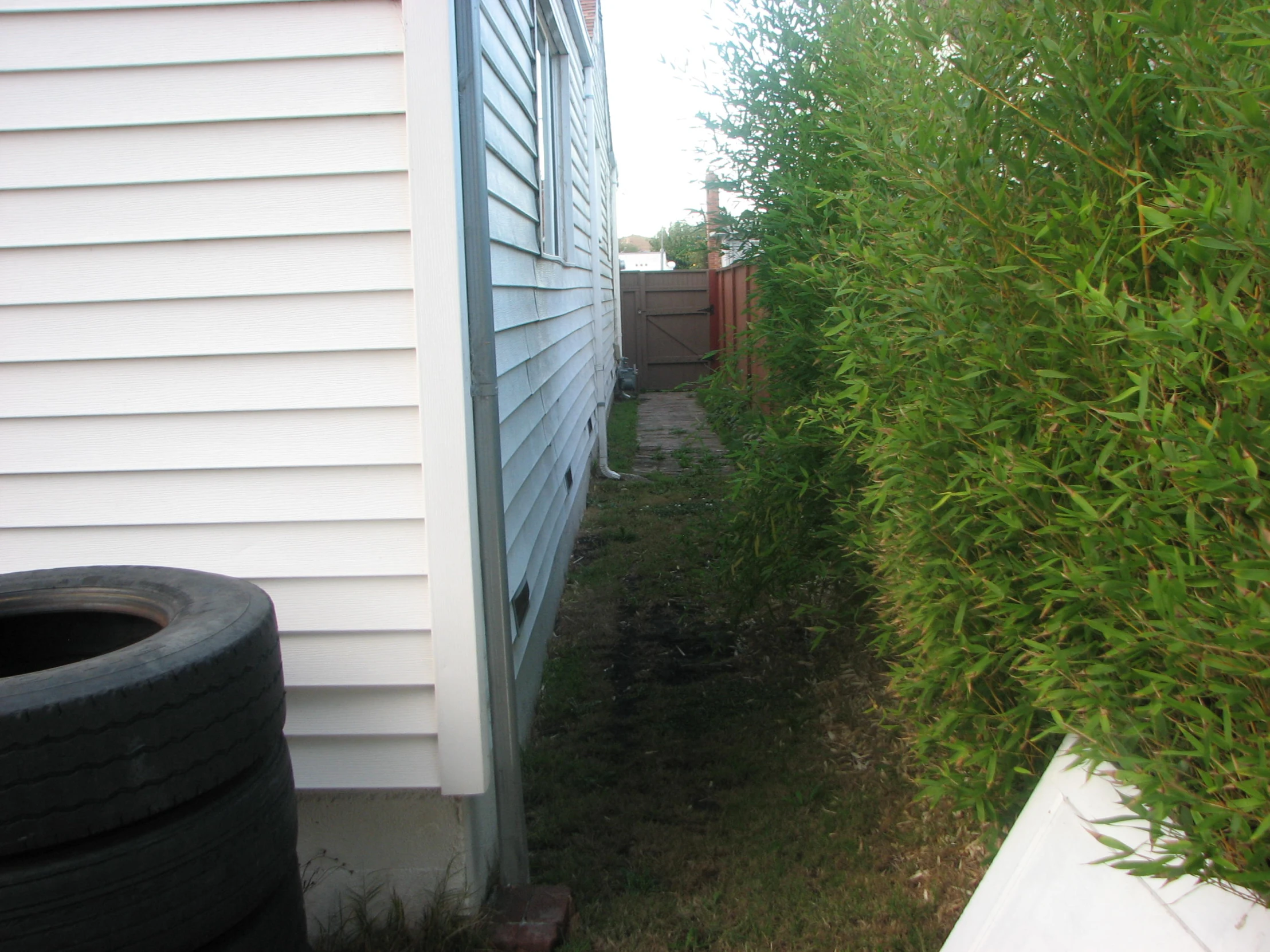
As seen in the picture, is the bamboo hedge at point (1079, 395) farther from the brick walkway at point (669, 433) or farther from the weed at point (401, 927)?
the brick walkway at point (669, 433)

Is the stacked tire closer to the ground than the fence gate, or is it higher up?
closer to the ground

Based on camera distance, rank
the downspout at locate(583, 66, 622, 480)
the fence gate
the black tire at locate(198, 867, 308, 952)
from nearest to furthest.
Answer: the black tire at locate(198, 867, 308, 952) < the downspout at locate(583, 66, 622, 480) < the fence gate

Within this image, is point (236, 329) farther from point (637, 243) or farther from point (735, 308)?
point (637, 243)

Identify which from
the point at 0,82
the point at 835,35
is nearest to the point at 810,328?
the point at 835,35

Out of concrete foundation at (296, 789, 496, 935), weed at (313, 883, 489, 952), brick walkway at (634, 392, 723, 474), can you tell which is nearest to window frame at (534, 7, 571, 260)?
brick walkway at (634, 392, 723, 474)

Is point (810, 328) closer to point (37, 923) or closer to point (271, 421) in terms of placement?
point (271, 421)

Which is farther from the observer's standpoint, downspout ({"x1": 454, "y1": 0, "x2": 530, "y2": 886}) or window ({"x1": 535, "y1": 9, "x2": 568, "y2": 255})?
window ({"x1": 535, "y1": 9, "x2": 568, "y2": 255})

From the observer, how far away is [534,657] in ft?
13.4

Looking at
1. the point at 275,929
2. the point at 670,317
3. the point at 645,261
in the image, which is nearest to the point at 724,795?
the point at 275,929

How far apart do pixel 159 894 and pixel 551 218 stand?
13.8 ft

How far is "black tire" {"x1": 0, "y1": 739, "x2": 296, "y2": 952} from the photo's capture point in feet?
5.43

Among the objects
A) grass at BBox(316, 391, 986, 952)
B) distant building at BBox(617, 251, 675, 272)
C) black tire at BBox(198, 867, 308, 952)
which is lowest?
grass at BBox(316, 391, 986, 952)

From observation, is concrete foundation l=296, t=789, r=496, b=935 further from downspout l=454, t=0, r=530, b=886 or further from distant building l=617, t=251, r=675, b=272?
distant building l=617, t=251, r=675, b=272

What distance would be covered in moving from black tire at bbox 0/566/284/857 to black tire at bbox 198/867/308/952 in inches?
11.5
